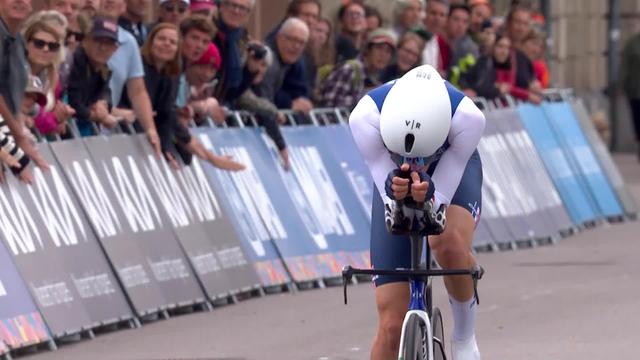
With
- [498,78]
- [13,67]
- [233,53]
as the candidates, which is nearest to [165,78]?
[233,53]

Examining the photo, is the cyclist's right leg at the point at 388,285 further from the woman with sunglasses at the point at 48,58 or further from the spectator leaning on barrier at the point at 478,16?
the spectator leaning on barrier at the point at 478,16

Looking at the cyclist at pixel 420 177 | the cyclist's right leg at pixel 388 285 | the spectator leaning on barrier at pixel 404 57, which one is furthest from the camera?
the spectator leaning on barrier at pixel 404 57

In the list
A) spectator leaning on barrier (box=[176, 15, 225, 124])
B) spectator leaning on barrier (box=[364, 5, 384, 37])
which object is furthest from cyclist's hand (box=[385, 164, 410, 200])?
spectator leaning on barrier (box=[364, 5, 384, 37])

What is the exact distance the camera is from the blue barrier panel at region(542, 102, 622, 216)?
74.5 feet

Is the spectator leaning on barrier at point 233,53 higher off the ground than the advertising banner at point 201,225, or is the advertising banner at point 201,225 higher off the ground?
the spectator leaning on barrier at point 233,53

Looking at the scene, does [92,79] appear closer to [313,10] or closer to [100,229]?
[100,229]

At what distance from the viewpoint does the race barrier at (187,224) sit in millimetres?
12922

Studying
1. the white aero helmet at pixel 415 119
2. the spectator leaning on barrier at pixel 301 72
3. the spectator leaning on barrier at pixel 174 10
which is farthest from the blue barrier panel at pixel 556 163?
the white aero helmet at pixel 415 119

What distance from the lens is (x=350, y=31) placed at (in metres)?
19.5

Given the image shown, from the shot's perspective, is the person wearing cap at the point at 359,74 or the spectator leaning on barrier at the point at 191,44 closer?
the spectator leaning on barrier at the point at 191,44

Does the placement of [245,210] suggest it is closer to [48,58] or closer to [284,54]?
[284,54]

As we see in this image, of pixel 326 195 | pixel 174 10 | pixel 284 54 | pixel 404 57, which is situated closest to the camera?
pixel 174 10

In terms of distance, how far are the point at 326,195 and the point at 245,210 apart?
1.34 m

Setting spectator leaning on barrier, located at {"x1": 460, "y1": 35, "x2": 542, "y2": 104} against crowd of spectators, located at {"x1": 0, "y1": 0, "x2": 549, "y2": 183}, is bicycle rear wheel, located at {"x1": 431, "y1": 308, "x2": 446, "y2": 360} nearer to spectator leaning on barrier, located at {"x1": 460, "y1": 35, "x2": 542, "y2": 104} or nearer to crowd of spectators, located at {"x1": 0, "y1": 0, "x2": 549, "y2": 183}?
crowd of spectators, located at {"x1": 0, "y1": 0, "x2": 549, "y2": 183}
